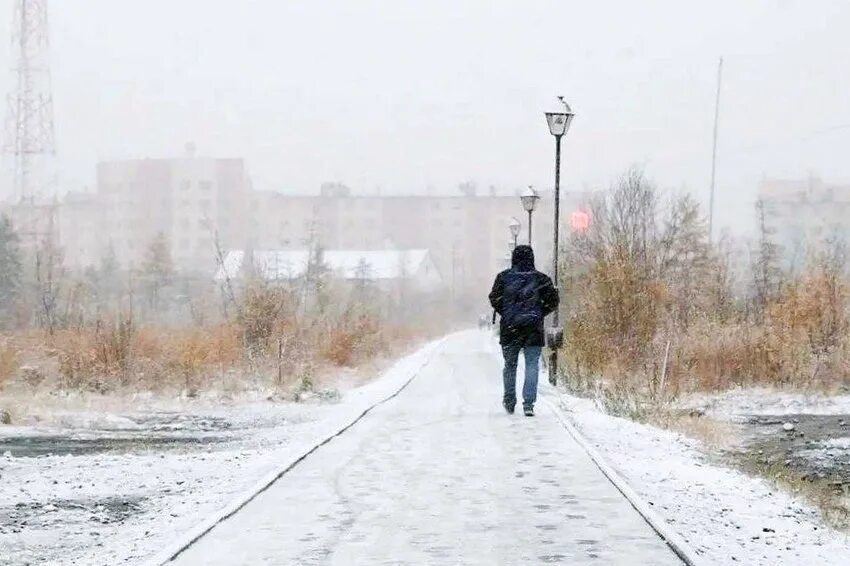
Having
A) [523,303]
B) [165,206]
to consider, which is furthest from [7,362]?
[165,206]

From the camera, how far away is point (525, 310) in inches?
495

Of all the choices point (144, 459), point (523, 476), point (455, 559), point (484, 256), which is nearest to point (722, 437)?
point (523, 476)

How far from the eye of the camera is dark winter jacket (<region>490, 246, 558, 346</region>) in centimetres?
1258

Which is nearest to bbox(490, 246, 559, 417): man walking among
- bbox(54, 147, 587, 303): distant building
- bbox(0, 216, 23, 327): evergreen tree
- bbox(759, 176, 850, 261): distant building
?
bbox(0, 216, 23, 327): evergreen tree

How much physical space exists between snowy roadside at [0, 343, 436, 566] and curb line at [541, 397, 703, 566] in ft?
8.09

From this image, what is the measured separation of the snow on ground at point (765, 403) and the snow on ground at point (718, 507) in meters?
5.87

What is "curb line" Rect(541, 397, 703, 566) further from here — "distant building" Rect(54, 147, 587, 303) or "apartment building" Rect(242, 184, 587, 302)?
"apartment building" Rect(242, 184, 587, 302)

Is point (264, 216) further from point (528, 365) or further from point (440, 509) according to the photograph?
point (440, 509)

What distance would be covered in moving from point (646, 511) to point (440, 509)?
1281mm

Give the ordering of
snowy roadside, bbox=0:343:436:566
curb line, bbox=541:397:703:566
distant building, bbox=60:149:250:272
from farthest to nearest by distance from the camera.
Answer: distant building, bbox=60:149:250:272
snowy roadside, bbox=0:343:436:566
curb line, bbox=541:397:703:566

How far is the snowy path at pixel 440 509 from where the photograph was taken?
5.79 metres

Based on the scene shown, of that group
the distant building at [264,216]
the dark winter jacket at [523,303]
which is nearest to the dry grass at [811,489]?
the dark winter jacket at [523,303]

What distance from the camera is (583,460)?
30.0 ft

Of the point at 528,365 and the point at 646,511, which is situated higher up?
the point at 528,365
